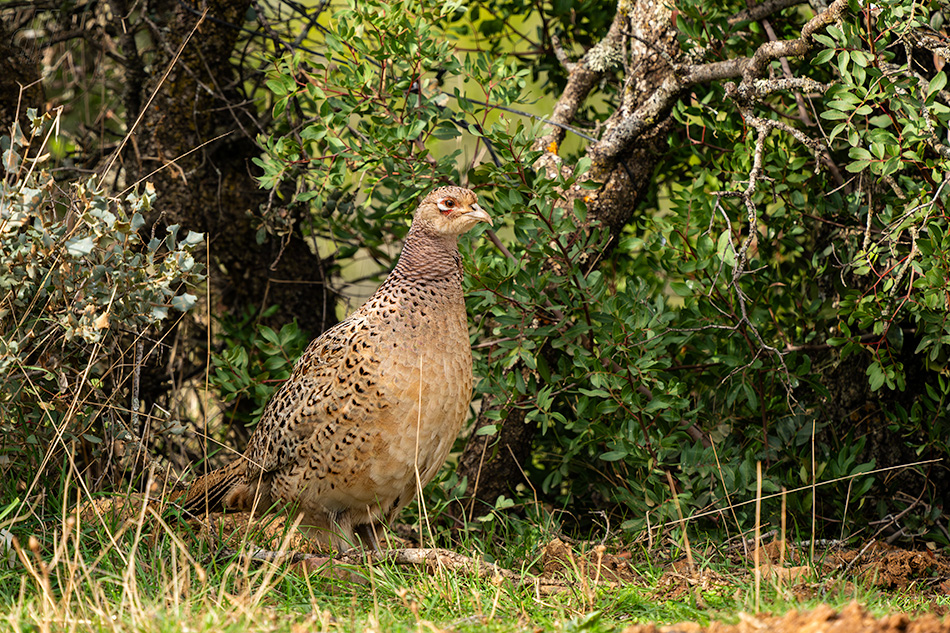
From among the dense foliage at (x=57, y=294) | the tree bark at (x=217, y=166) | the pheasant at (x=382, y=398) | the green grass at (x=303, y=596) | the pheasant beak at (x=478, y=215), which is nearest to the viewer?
the green grass at (x=303, y=596)

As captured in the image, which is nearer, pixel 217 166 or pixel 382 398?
pixel 382 398

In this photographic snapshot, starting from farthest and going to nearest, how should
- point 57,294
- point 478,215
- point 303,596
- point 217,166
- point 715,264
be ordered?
point 217,166, point 715,264, point 478,215, point 57,294, point 303,596

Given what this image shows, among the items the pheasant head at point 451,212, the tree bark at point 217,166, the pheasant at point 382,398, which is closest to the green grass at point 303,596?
the pheasant at point 382,398

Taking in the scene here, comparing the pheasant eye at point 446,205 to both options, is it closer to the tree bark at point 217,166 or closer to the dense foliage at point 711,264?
the dense foliage at point 711,264

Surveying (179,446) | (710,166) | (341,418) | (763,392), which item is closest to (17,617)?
(341,418)

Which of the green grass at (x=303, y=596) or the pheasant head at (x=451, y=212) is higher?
the pheasant head at (x=451, y=212)

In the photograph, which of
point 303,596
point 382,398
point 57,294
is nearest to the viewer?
point 303,596

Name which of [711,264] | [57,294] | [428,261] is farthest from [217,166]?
[711,264]

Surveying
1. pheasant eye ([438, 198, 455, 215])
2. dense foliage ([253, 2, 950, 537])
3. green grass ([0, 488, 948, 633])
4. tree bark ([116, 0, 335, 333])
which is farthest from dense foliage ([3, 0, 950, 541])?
green grass ([0, 488, 948, 633])

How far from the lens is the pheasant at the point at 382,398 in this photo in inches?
154

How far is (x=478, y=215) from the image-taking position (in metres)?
4.06

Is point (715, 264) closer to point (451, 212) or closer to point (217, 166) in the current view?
point (451, 212)

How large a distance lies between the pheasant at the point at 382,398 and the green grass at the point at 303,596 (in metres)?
0.52

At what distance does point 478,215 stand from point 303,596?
1.78 metres
